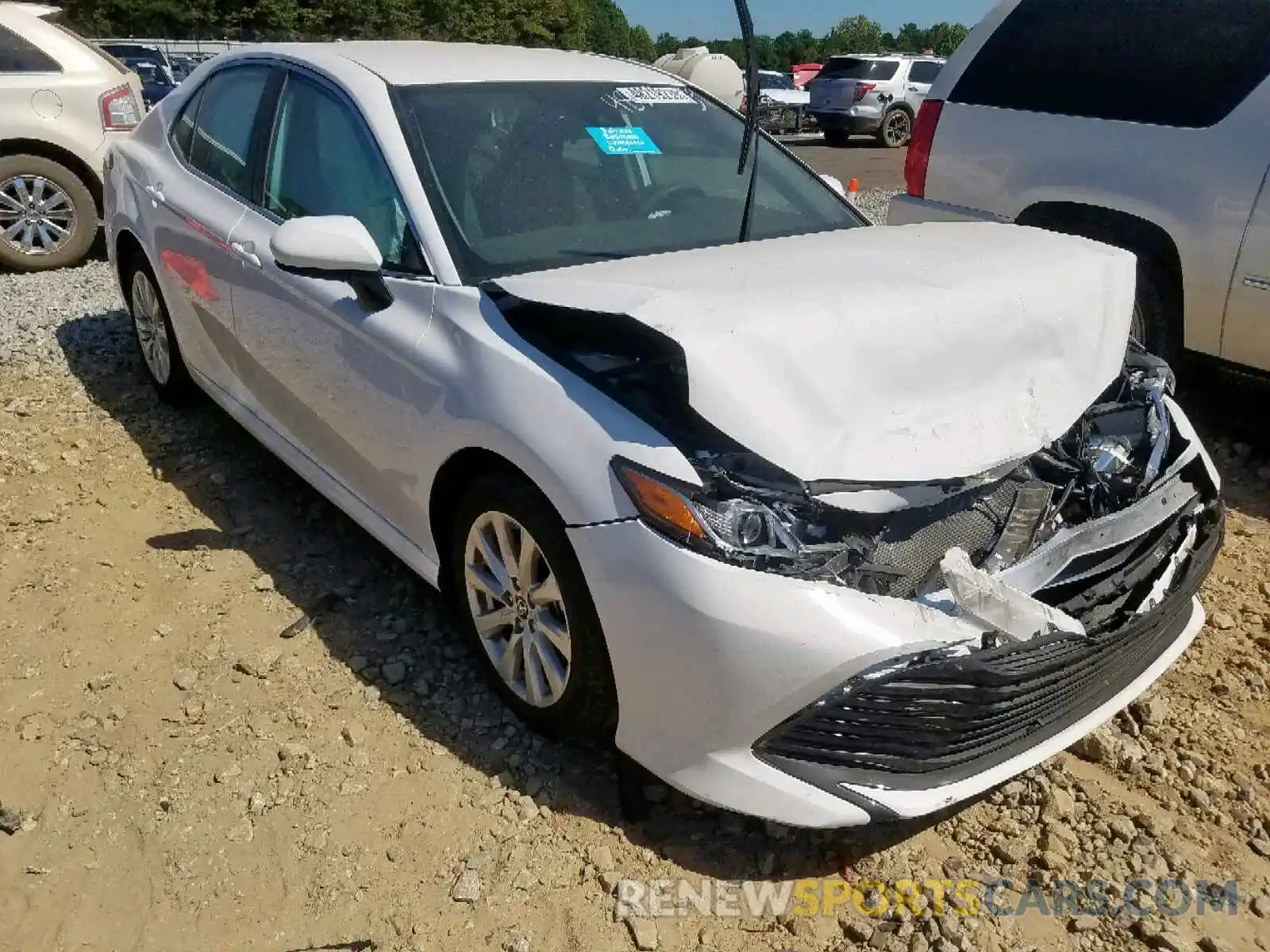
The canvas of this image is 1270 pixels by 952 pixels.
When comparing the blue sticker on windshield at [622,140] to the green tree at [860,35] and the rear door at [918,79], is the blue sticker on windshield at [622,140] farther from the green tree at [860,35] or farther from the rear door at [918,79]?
the green tree at [860,35]

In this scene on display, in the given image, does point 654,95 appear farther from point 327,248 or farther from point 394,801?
point 394,801

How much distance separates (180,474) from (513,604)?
2.32 meters

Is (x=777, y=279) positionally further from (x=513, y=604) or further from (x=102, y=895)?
(x=102, y=895)

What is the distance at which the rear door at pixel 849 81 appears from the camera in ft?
65.0

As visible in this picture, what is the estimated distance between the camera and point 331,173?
329cm

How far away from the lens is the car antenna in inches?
116

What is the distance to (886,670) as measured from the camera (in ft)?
6.81

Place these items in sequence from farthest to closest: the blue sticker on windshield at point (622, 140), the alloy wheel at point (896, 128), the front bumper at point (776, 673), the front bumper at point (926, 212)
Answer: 1. the alloy wheel at point (896, 128)
2. the front bumper at point (926, 212)
3. the blue sticker on windshield at point (622, 140)
4. the front bumper at point (776, 673)

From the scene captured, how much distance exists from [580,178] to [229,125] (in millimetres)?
1645

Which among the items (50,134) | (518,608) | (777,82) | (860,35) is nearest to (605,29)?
(860,35)

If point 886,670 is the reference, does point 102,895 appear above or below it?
below

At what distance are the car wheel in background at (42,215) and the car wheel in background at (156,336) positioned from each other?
3102 millimetres

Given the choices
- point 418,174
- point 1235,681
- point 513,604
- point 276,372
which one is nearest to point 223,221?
point 276,372

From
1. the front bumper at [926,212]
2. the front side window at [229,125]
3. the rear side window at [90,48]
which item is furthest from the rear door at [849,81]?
the front side window at [229,125]
